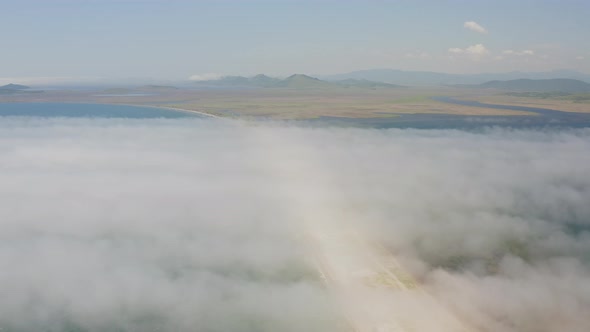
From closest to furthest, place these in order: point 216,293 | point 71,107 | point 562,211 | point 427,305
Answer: point 427,305 < point 216,293 < point 562,211 < point 71,107

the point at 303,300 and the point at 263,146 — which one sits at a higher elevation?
the point at 263,146

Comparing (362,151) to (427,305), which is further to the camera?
→ (362,151)

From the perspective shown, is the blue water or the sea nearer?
the sea

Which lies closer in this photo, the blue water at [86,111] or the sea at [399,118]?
the sea at [399,118]

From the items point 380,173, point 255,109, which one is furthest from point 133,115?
point 380,173

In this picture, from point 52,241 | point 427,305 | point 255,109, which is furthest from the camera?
point 255,109

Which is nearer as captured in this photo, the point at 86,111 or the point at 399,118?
the point at 399,118

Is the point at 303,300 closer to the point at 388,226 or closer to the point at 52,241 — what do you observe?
the point at 388,226
